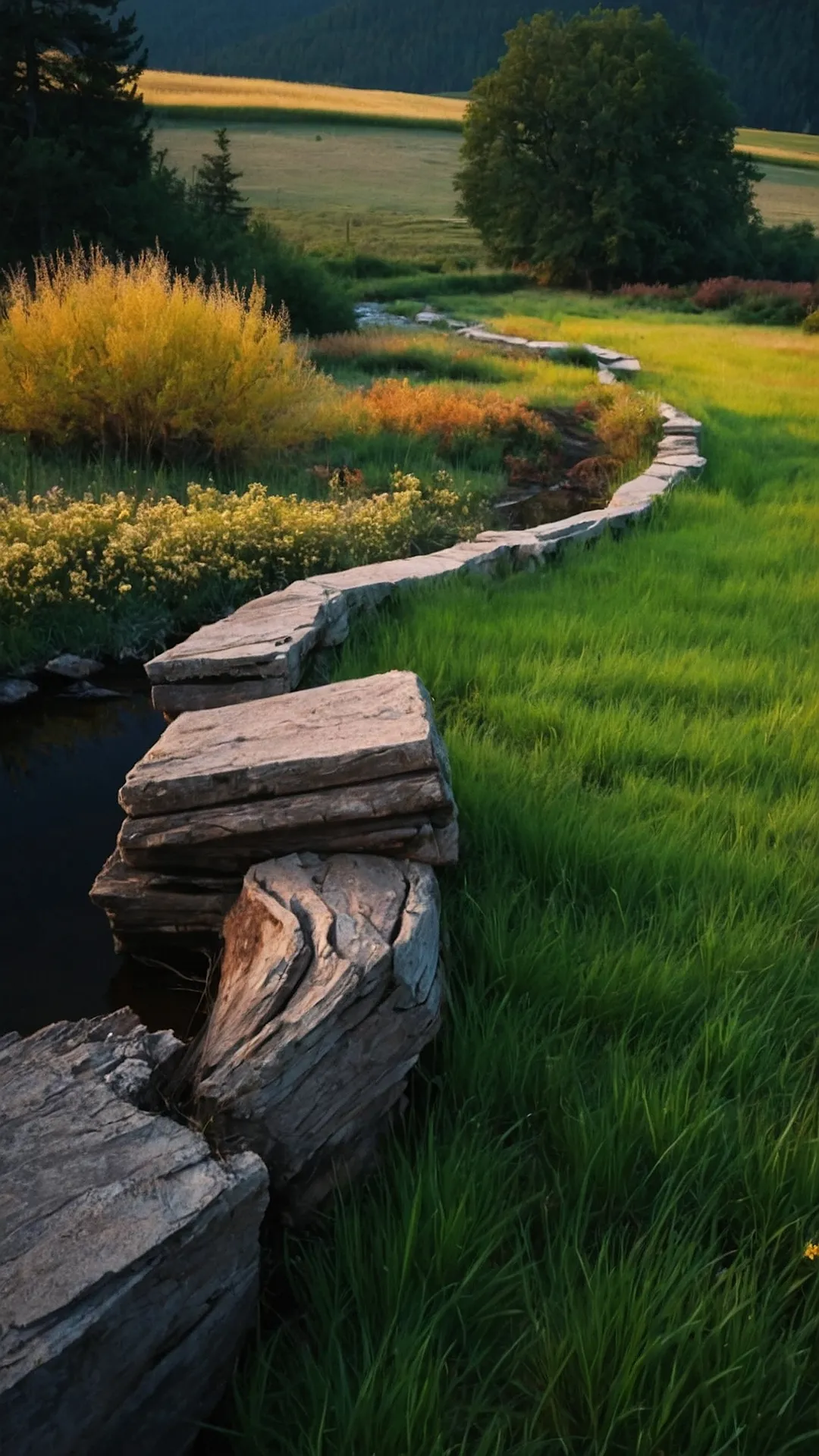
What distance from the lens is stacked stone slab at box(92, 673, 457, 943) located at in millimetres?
2629

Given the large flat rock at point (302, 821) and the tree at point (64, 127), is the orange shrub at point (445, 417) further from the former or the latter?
the large flat rock at point (302, 821)

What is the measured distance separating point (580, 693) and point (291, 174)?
55.8 meters

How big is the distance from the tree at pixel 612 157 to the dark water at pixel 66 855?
31126 mm

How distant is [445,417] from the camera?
1010 centimetres

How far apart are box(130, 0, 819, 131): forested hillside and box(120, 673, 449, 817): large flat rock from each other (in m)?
140

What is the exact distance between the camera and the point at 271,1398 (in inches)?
62.8

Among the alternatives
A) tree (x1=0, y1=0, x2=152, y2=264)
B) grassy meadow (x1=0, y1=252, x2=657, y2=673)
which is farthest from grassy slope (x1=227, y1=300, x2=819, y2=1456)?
tree (x1=0, y1=0, x2=152, y2=264)

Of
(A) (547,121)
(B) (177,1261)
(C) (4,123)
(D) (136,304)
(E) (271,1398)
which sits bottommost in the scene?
(E) (271,1398)

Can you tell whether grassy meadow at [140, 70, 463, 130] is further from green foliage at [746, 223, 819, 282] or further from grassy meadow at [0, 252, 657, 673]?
grassy meadow at [0, 252, 657, 673]

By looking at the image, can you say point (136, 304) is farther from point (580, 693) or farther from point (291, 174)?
point (291, 174)

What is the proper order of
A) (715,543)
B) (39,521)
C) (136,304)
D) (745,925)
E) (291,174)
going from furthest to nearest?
(291,174)
(136,304)
(715,543)
(39,521)
(745,925)

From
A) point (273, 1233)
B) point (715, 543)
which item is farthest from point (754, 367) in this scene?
point (273, 1233)

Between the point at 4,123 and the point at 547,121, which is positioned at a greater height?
the point at 547,121

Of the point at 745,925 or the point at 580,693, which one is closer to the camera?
the point at 745,925
